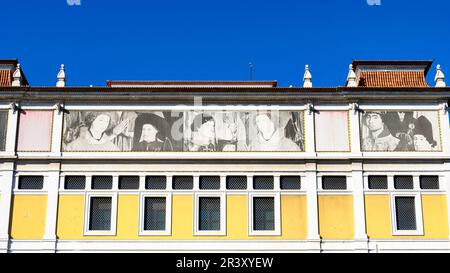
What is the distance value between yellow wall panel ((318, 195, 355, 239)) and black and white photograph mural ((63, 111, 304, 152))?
2525mm

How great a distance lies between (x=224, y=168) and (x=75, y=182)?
19.5 feet

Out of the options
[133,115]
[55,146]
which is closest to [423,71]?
[133,115]

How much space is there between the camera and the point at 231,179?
2667 centimetres

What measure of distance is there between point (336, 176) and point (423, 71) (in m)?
6.26

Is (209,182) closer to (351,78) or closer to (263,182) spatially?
(263,182)

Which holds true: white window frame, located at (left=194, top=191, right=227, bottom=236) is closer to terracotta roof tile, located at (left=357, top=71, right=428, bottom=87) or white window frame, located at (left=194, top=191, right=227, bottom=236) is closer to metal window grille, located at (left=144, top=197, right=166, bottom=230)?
metal window grille, located at (left=144, top=197, right=166, bottom=230)

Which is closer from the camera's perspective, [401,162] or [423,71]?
[401,162]

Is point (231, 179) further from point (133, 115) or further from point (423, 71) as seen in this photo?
point (423, 71)

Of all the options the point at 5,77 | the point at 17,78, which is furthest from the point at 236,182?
the point at 5,77

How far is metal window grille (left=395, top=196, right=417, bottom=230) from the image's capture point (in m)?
26.2

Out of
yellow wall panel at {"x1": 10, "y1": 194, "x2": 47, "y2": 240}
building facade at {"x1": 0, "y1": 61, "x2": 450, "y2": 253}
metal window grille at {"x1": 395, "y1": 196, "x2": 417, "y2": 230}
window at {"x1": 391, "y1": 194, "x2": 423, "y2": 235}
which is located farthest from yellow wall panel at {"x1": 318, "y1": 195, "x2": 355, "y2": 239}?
yellow wall panel at {"x1": 10, "y1": 194, "x2": 47, "y2": 240}

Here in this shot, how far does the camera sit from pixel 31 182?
26.5m

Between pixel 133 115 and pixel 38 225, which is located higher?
pixel 133 115

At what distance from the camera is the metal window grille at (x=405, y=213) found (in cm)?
2620
